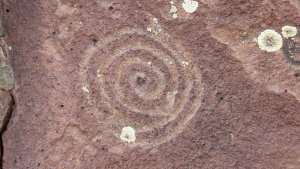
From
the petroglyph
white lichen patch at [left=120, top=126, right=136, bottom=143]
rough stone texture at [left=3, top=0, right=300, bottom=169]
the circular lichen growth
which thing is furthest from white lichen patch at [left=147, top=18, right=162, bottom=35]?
the circular lichen growth

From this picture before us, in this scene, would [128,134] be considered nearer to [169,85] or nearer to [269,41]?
[169,85]

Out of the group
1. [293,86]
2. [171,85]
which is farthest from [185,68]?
[293,86]

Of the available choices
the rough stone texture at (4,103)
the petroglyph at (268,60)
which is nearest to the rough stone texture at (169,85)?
the petroglyph at (268,60)

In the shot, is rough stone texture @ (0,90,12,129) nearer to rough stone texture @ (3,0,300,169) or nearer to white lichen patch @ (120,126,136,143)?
rough stone texture @ (3,0,300,169)

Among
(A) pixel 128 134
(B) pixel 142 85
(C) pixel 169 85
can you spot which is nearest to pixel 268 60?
(C) pixel 169 85

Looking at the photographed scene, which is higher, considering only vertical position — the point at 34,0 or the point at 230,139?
the point at 34,0

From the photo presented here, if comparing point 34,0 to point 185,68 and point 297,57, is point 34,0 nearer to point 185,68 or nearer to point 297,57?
point 185,68
